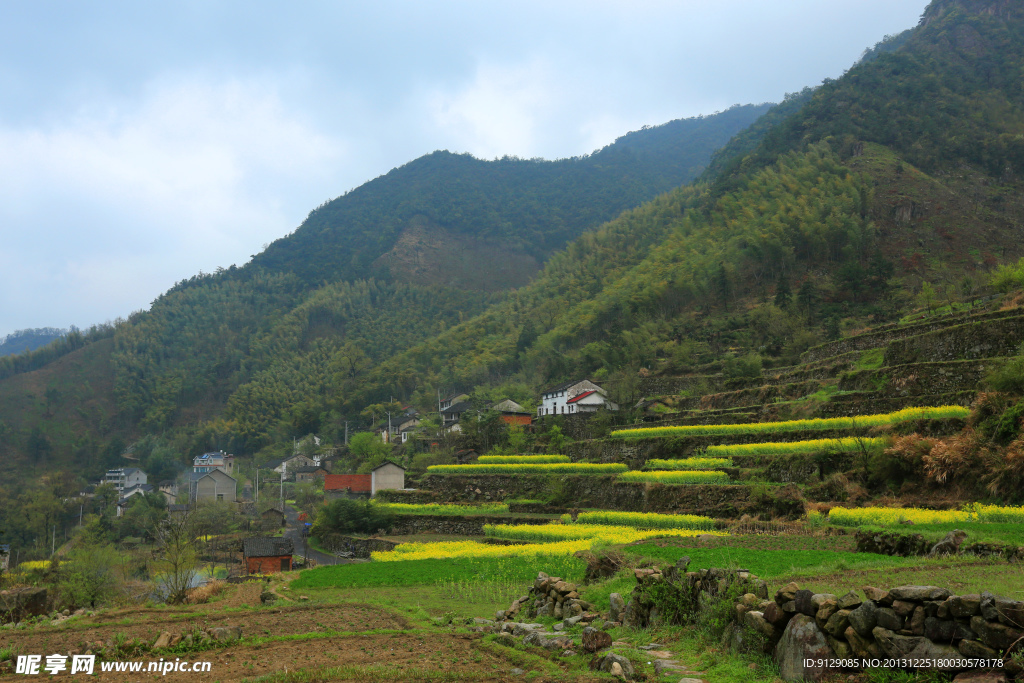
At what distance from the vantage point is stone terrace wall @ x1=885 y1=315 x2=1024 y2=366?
23625 millimetres

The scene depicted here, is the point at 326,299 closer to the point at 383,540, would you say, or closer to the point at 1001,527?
the point at 383,540

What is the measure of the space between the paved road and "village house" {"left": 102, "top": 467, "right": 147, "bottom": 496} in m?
Answer: 31.4

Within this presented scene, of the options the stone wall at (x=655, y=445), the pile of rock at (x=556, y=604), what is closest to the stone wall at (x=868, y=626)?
the pile of rock at (x=556, y=604)

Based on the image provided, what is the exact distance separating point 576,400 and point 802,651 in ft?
143

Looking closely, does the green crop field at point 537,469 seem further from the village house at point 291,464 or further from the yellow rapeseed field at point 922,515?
the village house at point 291,464

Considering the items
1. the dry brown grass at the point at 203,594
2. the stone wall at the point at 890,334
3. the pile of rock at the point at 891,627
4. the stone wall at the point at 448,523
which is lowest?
the stone wall at the point at 448,523

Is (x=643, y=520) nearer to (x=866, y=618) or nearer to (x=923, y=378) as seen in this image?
(x=923, y=378)

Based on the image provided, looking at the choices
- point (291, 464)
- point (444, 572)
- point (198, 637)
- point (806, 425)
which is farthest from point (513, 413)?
point (198, 637)

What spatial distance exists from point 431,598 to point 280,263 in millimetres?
164825

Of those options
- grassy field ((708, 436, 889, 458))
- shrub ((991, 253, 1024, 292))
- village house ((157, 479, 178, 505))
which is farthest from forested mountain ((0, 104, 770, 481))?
shrub ((991, 253, 1024, 292))

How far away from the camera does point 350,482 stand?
177 feet

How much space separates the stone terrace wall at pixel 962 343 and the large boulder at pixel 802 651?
21857 millimetres

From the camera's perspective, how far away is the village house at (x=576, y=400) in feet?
161

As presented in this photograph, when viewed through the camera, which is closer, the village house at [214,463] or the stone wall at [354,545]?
the stone wall at [354,545]
